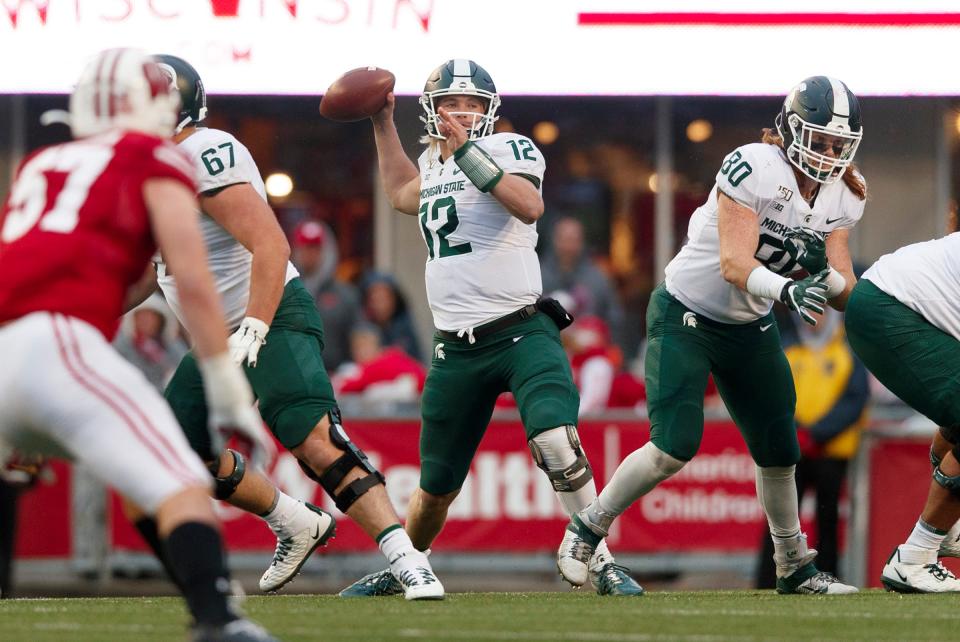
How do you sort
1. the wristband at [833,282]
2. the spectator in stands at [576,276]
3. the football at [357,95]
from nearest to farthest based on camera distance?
the wristband at [833,282] → the football at [357,95] → the spectator in stands at [576,276]

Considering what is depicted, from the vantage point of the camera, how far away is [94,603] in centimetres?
564

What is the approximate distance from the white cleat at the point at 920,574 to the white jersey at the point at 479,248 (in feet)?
5.42

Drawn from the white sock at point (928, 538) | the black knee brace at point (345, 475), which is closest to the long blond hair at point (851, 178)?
the white sock at point (928, 538)

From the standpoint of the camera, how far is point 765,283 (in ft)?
17.9

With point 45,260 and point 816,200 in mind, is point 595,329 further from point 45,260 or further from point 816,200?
point 45,260

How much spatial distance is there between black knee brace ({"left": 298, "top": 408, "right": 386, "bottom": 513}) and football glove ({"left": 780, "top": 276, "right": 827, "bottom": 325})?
1.44 meters

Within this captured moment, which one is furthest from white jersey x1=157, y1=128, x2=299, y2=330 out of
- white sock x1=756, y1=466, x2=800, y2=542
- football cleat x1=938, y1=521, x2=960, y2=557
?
football cleat x1=938, y1=521, x2=960, y2=557

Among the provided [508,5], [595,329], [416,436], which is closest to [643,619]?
[416,436]

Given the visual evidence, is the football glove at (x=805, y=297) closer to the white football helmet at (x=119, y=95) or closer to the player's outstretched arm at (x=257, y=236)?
the player's outstretched arm at (x=257, y=236)

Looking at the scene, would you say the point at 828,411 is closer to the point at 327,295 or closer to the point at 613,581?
the point at 613,581

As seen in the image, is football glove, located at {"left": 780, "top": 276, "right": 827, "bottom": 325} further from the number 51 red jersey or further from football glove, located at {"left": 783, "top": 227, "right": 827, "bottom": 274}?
the number 51 red jersey

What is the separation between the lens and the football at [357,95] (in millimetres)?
6371

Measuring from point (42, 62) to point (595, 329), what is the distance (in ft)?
12.6

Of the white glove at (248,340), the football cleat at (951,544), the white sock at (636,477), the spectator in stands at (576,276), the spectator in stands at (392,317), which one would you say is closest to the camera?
the white glove at (248,340)
